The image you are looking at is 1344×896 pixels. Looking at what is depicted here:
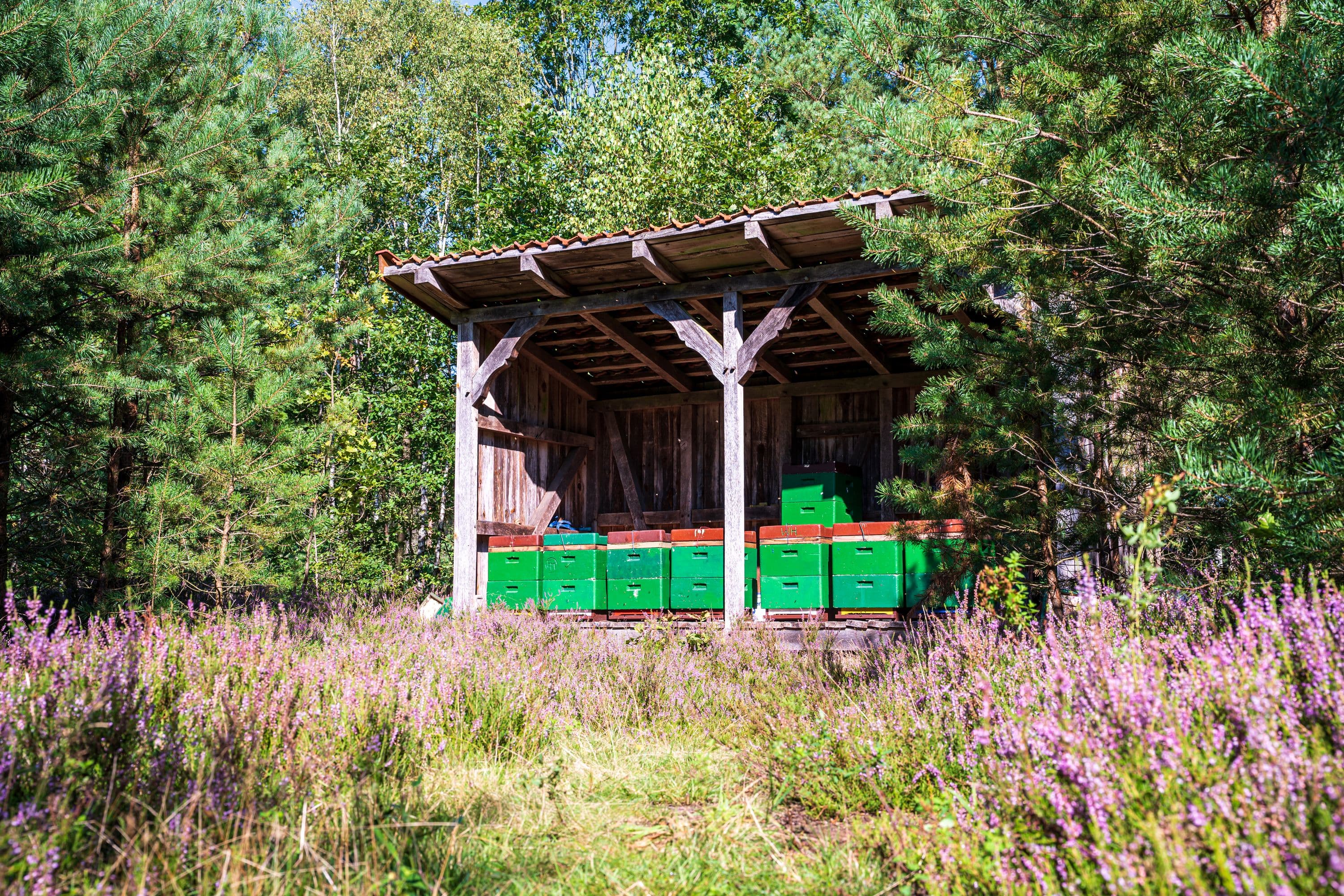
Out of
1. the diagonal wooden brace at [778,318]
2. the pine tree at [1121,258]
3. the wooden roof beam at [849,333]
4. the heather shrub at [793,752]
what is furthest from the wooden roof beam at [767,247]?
the heather shrub at [793,752]

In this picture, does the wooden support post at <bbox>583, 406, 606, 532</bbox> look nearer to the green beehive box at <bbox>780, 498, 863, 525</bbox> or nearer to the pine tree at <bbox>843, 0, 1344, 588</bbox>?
the green beehive box at <bbox>780, 498, 863, 525</bbox>

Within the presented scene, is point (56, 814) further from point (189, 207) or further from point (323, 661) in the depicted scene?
point (189, 207)

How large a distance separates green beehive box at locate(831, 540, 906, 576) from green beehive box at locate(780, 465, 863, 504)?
1.38 metres

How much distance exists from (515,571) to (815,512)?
10.4 feet

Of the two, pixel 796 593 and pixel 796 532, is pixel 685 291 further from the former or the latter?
pixel 796 593

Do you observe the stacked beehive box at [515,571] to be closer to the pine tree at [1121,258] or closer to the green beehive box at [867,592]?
the green beehive box at [867,592]

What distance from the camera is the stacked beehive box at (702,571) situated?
9016 mm

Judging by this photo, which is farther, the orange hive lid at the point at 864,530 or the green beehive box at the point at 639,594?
the green beehive box at the point at 639,594

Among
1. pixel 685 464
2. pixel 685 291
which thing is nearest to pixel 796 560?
pixel 685 291

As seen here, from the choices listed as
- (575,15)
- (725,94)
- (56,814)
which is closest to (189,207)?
(56,814)

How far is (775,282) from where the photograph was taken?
29.0ft

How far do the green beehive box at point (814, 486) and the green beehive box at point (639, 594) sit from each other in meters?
1.66

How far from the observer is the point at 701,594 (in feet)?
29.7

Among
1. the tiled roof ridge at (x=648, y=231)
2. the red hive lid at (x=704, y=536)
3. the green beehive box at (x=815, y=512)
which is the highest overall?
the tiled roof ridge at (x=648, y=231)
